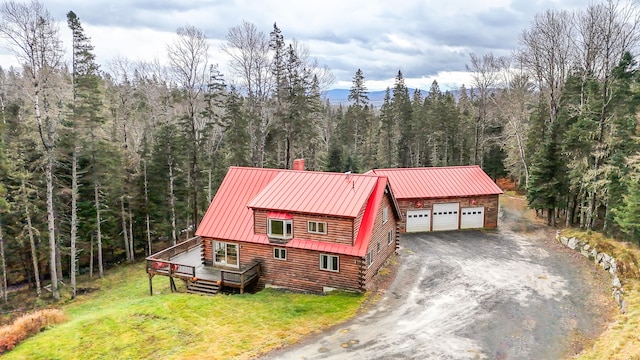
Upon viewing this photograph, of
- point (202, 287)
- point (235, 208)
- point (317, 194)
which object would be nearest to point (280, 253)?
point (317, 194)

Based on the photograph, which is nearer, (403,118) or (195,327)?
(195,327)

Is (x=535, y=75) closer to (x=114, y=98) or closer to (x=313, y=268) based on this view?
(x=313, y=268)

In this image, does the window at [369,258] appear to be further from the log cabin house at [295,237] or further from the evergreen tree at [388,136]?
the evergreen tree at [388,136]

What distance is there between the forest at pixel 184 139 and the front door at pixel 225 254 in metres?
11.0

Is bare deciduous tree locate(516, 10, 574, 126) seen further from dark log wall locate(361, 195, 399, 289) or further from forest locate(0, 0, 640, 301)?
dark log wall locate(361, 195, 399, 289)

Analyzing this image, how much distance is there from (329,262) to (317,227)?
1753mm

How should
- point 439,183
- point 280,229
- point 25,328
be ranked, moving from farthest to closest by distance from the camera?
1. point 439,183
2. point 280,229
3. point 25,328

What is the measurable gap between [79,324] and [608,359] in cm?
1881

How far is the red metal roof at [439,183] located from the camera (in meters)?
29.9

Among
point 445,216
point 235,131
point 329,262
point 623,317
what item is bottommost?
point 623,317

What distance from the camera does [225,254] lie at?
2191cm

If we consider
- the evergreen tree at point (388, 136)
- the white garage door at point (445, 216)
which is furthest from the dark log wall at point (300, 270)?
the evergreen tree at point (388, 136)

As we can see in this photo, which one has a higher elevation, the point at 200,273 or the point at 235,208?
the point at 235,208

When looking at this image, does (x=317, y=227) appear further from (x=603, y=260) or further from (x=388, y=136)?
(x=388, y=136)
